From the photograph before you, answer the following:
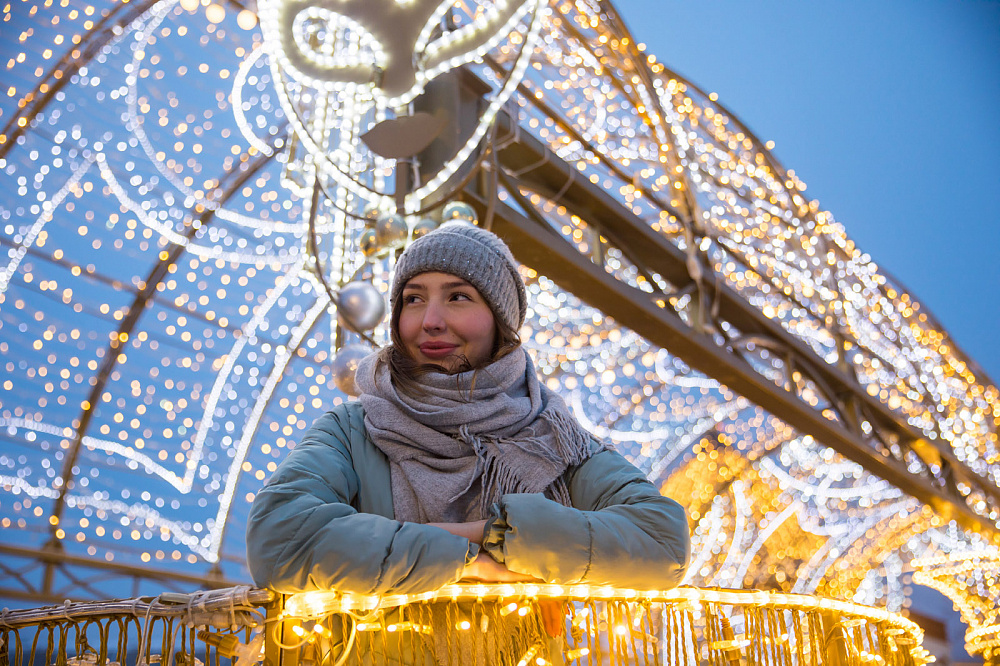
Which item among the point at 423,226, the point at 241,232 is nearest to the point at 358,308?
the point at 423,226

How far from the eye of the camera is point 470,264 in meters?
1.50

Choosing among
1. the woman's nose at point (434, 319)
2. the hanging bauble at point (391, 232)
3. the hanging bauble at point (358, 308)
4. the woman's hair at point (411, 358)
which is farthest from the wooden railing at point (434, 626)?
the hanging bauble at point (391, 232)

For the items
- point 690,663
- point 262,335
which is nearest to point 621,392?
point 262,335

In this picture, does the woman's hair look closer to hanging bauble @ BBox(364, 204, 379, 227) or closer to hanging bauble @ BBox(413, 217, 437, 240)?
hanging bauble @ BBox(413, 217, 437, 240)

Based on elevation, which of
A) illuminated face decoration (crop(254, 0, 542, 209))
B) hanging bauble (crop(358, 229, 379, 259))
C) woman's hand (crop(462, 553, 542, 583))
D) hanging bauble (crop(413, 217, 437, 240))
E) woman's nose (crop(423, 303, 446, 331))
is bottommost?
woman's hand (crop(462, 553, 542, 583))

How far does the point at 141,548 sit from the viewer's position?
6699 millimetres

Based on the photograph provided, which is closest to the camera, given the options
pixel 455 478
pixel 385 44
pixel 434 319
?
pixel 455 478

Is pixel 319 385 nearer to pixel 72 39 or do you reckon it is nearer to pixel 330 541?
pixel 72 39

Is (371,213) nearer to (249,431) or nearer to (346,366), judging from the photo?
(346,366)

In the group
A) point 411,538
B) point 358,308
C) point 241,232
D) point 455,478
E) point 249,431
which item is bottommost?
point 411,538

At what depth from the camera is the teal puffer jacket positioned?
3.43 ft

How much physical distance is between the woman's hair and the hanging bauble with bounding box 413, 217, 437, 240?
154 cm

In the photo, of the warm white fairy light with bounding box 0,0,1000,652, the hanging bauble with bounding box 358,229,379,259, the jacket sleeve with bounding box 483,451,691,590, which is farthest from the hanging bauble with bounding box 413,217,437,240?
the jacket sleeve with bounding box 483,451,691,590

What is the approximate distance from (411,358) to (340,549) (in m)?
0.52
